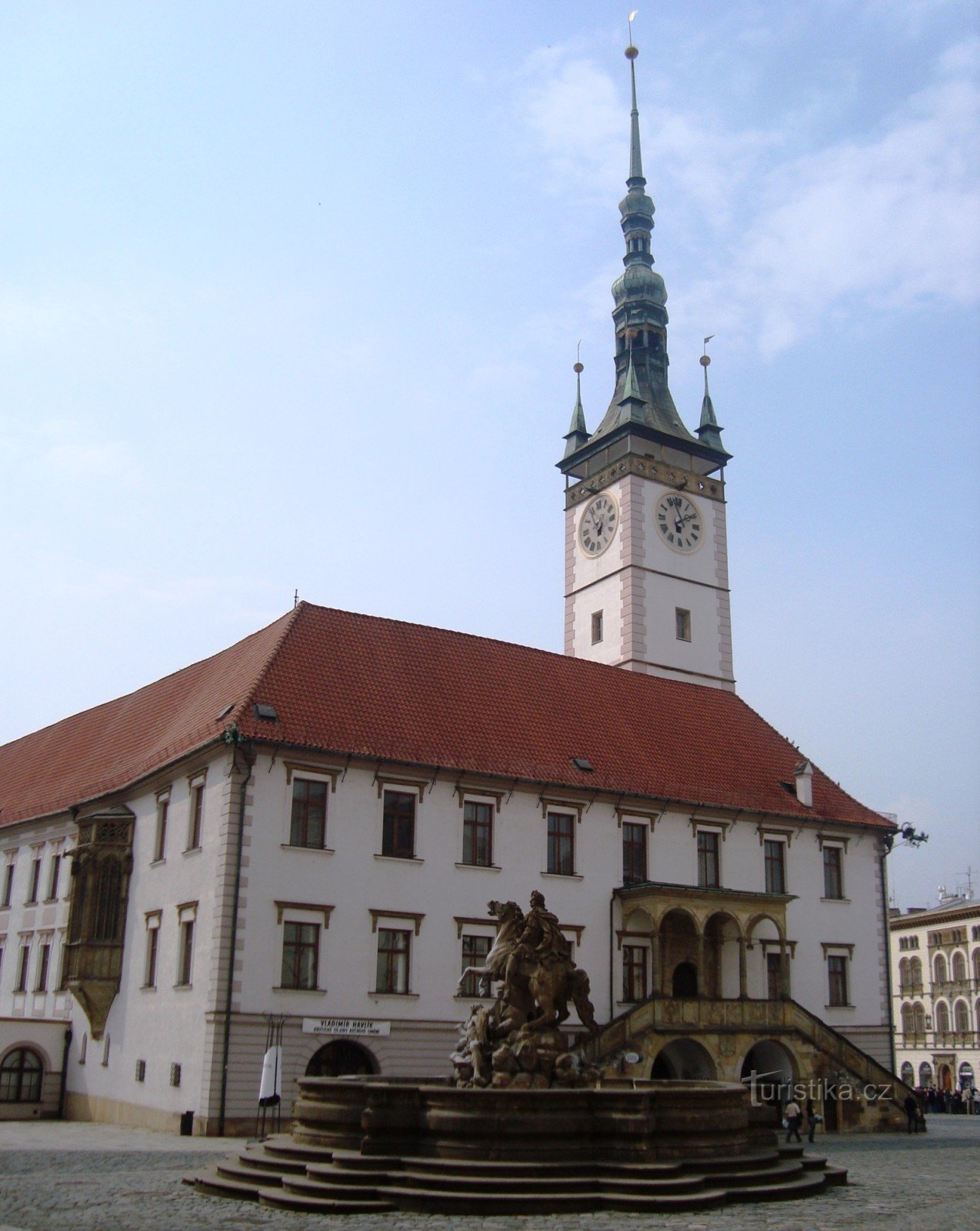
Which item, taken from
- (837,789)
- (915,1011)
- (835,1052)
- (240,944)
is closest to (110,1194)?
(240,944)

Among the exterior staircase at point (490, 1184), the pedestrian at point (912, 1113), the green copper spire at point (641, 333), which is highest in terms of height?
the green copper spire at point (641, 333)

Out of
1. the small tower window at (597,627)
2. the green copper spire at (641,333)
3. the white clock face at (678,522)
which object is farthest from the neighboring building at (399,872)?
the green copper spire at (641,333)

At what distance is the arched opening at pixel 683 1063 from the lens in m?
29.8

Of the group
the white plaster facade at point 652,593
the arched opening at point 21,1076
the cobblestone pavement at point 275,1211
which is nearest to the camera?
the cobblestone pavement at point 275,1211

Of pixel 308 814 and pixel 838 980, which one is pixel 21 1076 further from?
pixel 838 980

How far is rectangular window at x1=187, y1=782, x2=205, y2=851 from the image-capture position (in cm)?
2814

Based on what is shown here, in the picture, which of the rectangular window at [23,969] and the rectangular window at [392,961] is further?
the rectangular window at [23,969]

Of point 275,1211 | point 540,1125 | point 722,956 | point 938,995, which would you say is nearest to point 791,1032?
point 722,956

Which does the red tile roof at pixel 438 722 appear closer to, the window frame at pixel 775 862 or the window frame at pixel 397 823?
the window frame at pixel 397 823

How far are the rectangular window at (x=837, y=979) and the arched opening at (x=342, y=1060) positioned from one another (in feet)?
45.2

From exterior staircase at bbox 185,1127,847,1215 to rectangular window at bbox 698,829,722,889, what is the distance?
17.0m

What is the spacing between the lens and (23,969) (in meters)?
35.0

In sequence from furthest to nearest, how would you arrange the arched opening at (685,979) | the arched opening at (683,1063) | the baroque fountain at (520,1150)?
1. the arched opening at (685,979)
2. the arched opening at (683,1063)
3. the baroque fountain at (520,1150)

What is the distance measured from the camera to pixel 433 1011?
28031 mm
